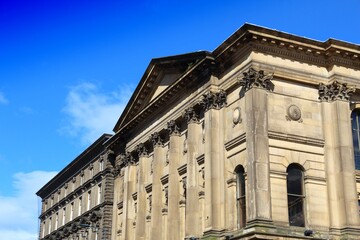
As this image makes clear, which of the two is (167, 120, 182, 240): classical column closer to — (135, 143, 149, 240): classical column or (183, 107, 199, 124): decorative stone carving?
(183, 107, 199, 124): decorative stone carving

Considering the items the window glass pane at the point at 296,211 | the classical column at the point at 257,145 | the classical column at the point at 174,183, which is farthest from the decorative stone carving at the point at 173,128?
the window glass pane at the point at 296,211

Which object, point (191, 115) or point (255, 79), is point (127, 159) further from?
point (255, 79)

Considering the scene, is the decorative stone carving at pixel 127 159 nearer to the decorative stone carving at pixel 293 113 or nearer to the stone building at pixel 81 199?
the stone building at pixel 81 199

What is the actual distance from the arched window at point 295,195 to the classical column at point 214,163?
3.94 metres

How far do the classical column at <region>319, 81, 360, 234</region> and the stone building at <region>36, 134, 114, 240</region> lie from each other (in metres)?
26.7

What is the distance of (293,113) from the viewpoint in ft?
111

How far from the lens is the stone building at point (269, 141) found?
3198cm

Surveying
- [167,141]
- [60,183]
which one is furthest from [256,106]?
[60,183]

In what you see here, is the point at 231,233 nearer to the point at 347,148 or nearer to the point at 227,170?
the point at 227,170

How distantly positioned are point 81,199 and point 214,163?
32.3 meters

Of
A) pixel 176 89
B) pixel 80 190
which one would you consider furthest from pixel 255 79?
pixel 80 190

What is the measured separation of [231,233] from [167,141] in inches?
454

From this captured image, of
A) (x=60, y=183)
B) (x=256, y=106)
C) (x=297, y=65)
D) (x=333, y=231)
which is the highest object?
(x=60, y=183)

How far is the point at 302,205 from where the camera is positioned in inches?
1288
